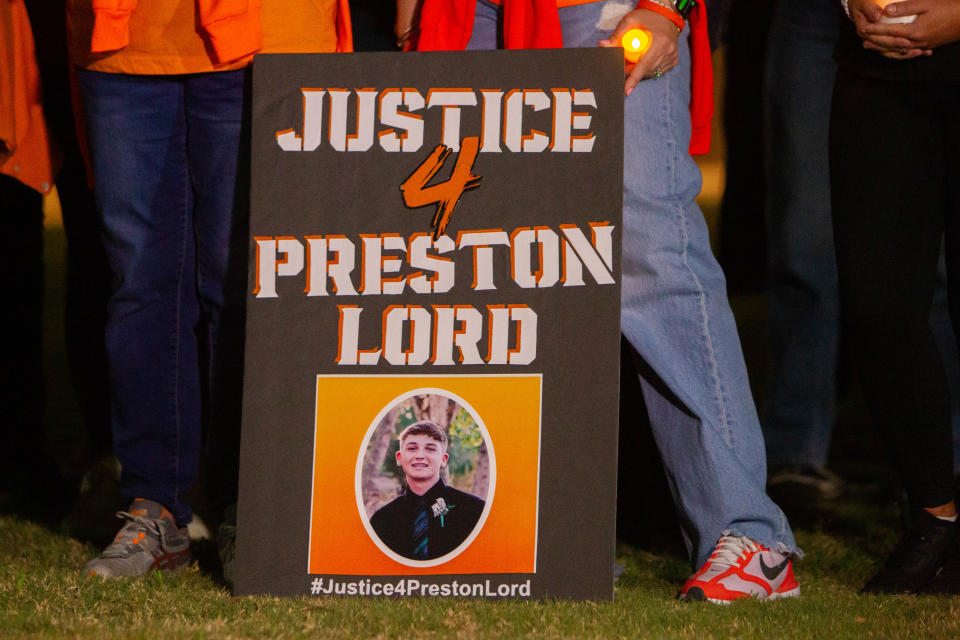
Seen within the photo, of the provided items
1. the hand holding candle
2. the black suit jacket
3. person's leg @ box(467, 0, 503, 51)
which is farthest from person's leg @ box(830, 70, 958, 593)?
the black suit jacket

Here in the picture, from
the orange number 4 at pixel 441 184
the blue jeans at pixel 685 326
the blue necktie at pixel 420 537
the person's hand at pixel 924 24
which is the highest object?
the person's hand at pixel 924 24

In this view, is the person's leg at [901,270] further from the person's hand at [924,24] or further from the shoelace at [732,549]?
the shoelace at [732,549]

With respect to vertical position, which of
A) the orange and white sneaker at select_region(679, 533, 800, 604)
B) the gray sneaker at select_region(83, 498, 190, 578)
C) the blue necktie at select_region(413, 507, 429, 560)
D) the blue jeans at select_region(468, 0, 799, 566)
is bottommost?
the gray sneaker at select_region(83, 498, 190, 578)

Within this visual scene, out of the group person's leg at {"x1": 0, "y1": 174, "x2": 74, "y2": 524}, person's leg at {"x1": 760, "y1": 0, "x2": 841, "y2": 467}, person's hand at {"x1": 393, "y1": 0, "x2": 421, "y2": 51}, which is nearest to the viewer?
person's hand at {"x1": 393, "y1": 0, "x2": 421, "y2": 51}

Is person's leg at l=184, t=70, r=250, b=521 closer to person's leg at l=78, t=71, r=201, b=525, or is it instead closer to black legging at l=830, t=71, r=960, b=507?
person's leg at l=78, t=71, r=201, b=525

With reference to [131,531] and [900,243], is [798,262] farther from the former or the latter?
[131,531]

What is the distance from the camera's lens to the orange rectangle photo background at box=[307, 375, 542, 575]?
179cm

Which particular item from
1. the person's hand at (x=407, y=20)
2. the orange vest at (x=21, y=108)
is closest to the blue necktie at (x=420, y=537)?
the person's hand at (x=407, y=20)

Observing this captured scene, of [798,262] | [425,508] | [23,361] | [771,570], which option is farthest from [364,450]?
[798,262]

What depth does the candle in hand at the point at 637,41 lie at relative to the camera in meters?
1.85

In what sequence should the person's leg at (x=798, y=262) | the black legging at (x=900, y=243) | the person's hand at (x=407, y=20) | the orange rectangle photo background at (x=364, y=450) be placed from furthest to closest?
the person's leg at (x=798, y=262) < the person's hand at (x=407, y=20) < the black legging at (x=900, y=243) < the orange rectangle photo background at (x=364, y=450)

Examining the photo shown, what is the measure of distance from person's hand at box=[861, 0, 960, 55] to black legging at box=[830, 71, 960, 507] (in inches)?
3.5

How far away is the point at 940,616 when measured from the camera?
1.76m

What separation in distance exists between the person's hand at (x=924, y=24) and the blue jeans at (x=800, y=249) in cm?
89
